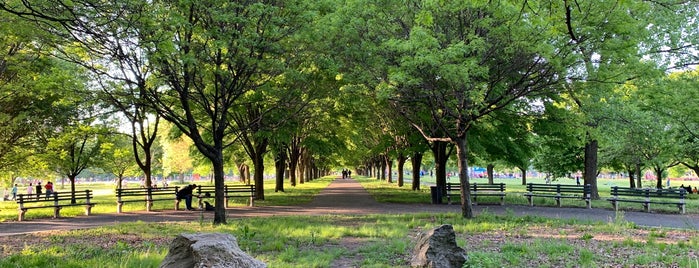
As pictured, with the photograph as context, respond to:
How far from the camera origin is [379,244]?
30.9 feet

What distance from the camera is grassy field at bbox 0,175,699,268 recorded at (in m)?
7.45

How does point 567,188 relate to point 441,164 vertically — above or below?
below

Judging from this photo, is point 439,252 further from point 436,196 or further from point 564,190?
point 564,190

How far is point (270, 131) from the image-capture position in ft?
64.7

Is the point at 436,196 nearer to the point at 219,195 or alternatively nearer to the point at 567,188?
the point at 567,188

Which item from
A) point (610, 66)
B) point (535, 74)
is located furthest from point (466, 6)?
point (610, 66)

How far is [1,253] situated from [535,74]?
14.1 metres

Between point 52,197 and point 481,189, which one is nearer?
point 52,197

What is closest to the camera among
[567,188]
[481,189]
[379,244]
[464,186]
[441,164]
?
[379,244]

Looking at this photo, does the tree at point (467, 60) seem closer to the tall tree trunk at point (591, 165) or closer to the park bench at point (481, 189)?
the park bench at point (481, 189)

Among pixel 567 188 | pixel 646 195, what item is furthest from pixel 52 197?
pixel 646 195

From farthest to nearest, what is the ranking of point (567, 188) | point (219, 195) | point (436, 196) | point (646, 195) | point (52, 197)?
1. point (436, 196)
2. point (567, 188)
3. point (52, 197)
4. point (646, 195)
5. point (219, 195)

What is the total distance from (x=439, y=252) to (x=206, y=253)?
140 inches

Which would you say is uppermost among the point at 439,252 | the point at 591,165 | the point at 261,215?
the point at 591,165
